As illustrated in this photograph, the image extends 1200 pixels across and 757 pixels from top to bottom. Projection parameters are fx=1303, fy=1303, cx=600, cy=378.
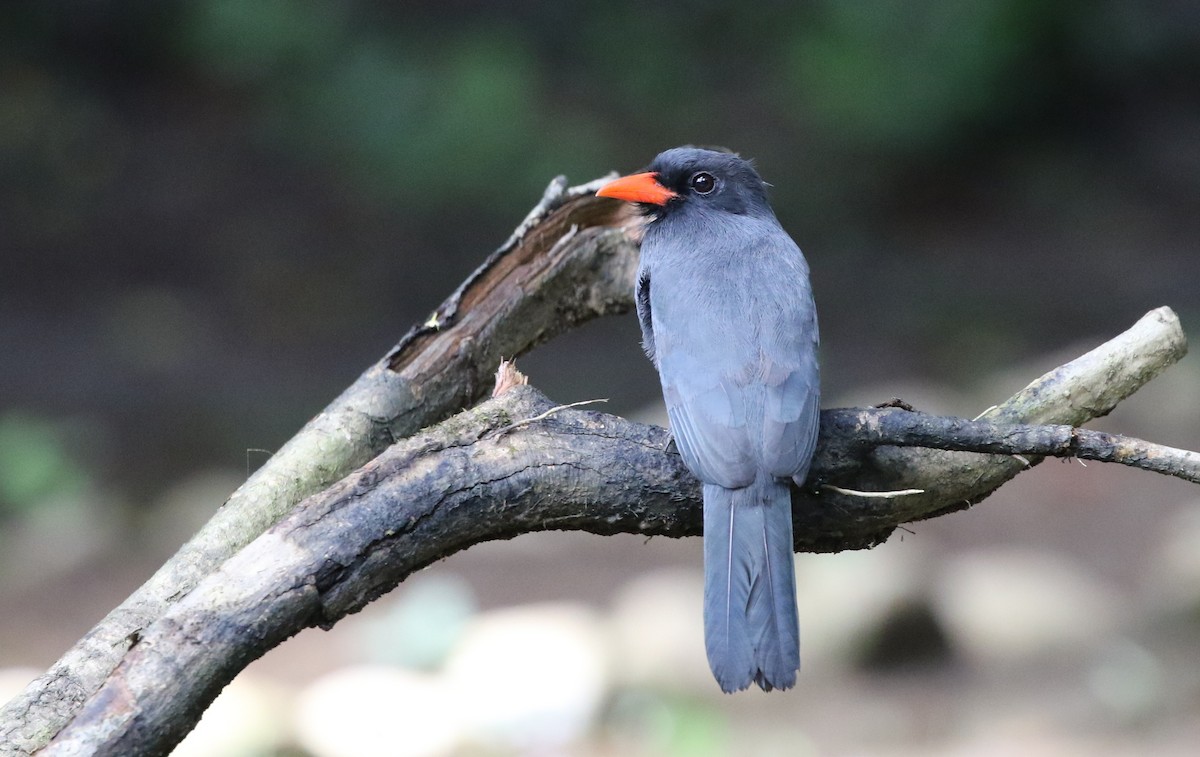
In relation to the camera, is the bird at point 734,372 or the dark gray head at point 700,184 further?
the dark gray head at point 700,184

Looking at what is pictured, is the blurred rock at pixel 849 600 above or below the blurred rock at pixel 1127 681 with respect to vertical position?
above

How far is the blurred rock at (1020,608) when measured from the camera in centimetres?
539

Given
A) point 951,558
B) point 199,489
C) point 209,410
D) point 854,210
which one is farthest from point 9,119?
point 951,558

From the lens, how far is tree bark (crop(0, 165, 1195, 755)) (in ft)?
6.26

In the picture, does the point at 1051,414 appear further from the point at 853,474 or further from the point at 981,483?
the point at 853,474

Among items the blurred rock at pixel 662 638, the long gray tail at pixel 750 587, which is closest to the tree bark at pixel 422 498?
the long gray tail at pixel 750 587

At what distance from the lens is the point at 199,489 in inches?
261

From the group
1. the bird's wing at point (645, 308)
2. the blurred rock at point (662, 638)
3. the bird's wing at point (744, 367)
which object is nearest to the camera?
the bird's wing at point (744, 367)

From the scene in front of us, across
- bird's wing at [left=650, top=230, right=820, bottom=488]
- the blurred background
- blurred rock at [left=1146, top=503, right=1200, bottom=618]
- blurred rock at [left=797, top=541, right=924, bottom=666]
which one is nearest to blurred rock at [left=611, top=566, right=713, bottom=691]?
the blurred background

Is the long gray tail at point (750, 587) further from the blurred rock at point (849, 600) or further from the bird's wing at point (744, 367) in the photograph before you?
the blurred rock at point (849, 600)

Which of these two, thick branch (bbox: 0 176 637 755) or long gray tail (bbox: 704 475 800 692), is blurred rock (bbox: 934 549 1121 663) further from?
long gray tail (bbox: 704 475 800 692)

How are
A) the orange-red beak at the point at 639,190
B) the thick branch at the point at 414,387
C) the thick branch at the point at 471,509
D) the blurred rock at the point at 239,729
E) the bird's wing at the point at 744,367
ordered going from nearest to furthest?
the thick branch at the point at 471,509 → the thick branch at the point at 414,387 → the bird's wing at the point at 744,367 → the orange-red beak at the point at 639,190 → the blurred rock at the point at 239,729

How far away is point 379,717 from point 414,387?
2238mm

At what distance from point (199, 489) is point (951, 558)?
12.2 feet
